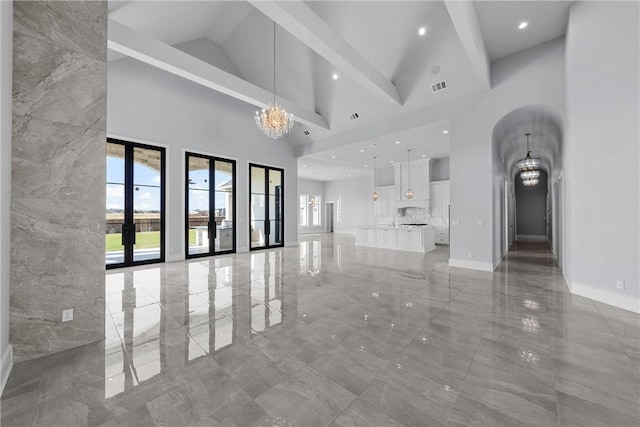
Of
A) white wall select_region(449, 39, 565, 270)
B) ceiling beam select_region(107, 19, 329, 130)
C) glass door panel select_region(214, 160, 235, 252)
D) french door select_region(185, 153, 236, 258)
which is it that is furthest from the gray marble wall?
white wall select_region(449, 39, 565, 270)

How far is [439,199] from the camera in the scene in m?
11.1

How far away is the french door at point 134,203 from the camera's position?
6.21 metres

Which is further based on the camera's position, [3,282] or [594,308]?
[594,308]

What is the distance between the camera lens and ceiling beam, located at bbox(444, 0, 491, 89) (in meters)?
3.48

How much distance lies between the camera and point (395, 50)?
Result: 583 cm

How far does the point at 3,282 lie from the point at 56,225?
58 centimetres

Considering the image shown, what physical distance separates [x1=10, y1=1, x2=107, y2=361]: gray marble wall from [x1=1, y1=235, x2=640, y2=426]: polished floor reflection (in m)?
0.39

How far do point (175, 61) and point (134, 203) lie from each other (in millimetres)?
3625

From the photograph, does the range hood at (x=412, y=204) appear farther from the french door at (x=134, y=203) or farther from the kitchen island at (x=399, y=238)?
the french door at (x=134, y=203)

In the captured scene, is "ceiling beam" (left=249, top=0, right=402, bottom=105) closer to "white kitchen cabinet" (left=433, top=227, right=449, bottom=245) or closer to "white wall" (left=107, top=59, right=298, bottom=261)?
"white wall" (left=107, top=59, right=298, bottom=261)

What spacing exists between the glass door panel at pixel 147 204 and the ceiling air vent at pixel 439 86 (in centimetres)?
731

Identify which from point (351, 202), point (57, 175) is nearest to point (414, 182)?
point (351, 202)

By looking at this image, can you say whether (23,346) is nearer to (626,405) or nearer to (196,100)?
(626,405)

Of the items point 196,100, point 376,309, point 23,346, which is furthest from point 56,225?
point 196,100
